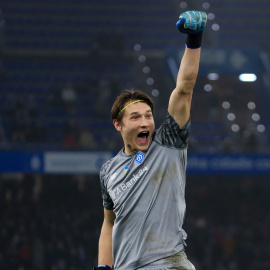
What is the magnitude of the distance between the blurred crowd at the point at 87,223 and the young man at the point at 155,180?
12.1 metres

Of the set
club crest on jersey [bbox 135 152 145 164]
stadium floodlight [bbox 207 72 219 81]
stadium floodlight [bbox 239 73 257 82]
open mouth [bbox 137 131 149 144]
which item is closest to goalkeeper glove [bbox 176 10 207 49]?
open mouth [bbox 137 131 149 144]

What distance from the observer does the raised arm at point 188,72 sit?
132 inches

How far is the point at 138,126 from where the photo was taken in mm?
3488

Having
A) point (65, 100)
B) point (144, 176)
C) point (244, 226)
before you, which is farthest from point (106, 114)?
point (144, 176)

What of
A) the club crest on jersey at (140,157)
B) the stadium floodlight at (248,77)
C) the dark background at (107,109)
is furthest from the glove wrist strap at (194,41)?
the stadium floodlight at (248,77)

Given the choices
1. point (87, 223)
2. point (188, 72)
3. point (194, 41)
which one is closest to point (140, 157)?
point (188, 72)

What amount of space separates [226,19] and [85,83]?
291 inches

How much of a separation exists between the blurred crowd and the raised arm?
1237 centimetres

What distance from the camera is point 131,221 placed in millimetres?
3436

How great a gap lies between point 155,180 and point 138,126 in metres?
0.30

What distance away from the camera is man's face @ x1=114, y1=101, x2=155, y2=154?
11.4ft

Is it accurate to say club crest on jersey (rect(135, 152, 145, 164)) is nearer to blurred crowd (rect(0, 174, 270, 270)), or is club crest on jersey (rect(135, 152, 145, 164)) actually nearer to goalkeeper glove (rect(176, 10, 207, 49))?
goalkeeper glove (rect(176, 10, 207, 49))

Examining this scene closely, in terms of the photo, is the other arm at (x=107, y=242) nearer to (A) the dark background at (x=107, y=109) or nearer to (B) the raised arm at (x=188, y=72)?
(B) the raised arm at (x=188, y=72)

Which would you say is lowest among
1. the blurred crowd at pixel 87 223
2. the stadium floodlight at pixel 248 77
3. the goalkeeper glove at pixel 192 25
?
the blurred crowd at pixel 87 223
